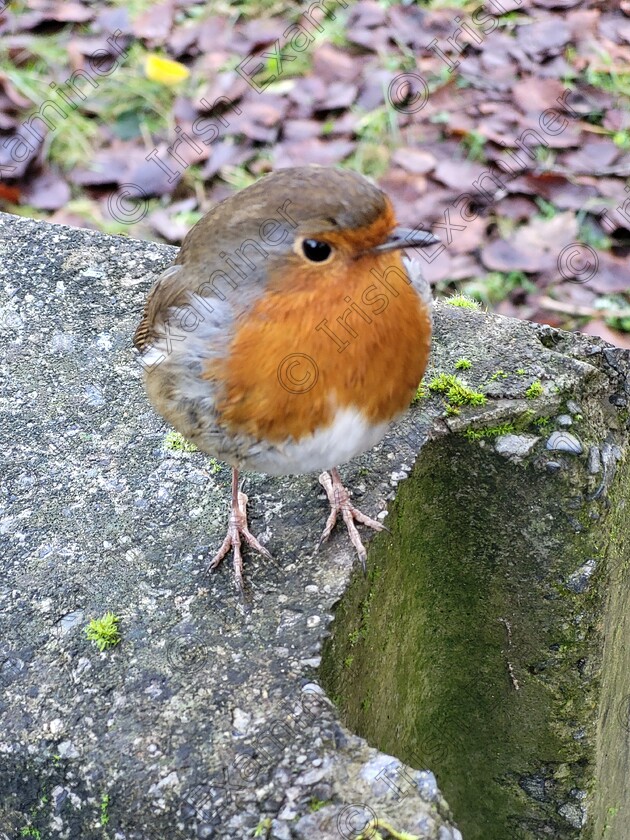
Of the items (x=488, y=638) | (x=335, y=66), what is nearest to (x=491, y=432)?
(x=488, y=638)

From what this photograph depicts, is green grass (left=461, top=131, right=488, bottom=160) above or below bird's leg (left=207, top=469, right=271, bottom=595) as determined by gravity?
below

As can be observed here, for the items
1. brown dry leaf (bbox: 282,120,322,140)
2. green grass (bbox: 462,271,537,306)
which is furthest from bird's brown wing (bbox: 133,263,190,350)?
brown dry leaf (bbox: 282,120,322,140)

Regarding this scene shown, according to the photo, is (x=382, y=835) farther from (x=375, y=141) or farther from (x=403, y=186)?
(x=375, y=141)

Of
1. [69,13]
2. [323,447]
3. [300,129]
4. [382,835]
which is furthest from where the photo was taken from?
[69,13]

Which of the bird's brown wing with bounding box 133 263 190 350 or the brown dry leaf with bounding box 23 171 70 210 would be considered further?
the brown dry leaf with bounding box 23 171 70 210

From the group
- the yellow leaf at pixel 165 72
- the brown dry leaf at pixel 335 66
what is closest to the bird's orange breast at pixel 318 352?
the brown dry leaf at pixel 335 66

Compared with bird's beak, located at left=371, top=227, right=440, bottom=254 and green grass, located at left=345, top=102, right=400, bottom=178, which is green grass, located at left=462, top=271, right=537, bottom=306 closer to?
→ green grass, located at left=345, top=102, right=400, bottom=178

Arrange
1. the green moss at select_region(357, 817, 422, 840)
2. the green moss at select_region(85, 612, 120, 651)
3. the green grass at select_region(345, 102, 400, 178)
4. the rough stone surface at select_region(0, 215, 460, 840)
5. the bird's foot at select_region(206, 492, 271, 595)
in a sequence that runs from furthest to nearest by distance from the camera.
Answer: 1. the green grass at select_region(345, 102, 400, 178)
2. the bird's foot at select_region(206, 492, 271, 595)
3. the green moss at select_region(85, 612, 120, 651)
4. the rough stone surface at select_region(0, 215, 460, 840)
5. the green moss at select_region(357, 817, 422, 840)
